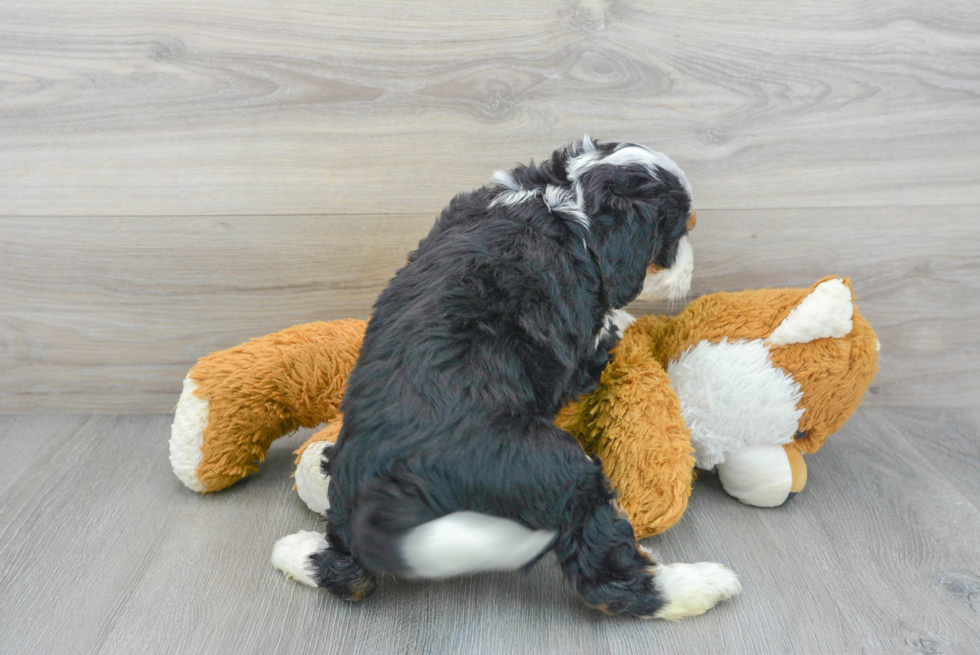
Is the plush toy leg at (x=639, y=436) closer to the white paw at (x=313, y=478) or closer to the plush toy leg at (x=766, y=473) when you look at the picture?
the plush toy leg at (x=766, y=473)

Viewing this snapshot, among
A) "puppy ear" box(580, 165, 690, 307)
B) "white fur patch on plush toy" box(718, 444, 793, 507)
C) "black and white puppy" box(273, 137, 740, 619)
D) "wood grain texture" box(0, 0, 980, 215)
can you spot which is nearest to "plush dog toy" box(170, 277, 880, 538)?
"white fur patch on plush toy" box(718, 444, 793, 507)

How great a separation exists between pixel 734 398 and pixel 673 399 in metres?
0.12

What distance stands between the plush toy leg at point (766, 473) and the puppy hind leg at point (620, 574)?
27 cm

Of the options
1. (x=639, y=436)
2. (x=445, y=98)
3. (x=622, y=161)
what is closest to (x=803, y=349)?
(x=639, y=436)

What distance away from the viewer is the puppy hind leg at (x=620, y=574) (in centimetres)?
94

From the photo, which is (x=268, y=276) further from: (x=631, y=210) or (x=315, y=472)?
(x=631, y=210)

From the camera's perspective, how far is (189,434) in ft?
4.17

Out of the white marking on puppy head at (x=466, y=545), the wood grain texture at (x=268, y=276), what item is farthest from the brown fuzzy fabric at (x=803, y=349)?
the white marking on puppy head at (x=466, y=545)

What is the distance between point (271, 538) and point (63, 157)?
944mm

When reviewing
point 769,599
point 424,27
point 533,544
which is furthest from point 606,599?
point 424,27

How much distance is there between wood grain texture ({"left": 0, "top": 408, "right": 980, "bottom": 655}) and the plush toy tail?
0.08 meters

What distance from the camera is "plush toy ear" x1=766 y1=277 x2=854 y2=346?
1152 millimetres

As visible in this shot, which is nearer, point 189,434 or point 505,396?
point 505,396

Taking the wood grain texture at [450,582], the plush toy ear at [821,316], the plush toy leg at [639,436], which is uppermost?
the plush toy ear at [821,316]
